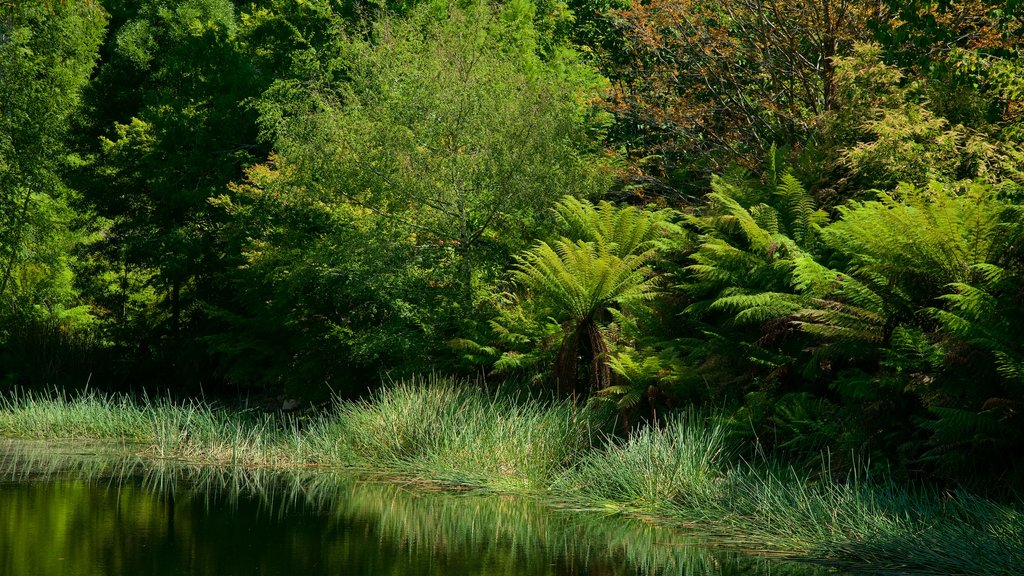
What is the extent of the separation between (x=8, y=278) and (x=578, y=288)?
64.3 ft

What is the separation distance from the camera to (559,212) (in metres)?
16.5

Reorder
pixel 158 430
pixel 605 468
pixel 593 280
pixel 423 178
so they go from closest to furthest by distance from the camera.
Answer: pixel 605 468 → pixel 593 280 → pixel 158 430 → pixel 423 178

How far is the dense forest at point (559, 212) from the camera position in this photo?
9.66 meters

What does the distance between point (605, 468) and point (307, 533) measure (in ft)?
9.57

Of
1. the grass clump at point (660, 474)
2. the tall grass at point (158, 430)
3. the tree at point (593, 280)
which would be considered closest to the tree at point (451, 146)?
the tree at point (593, 280)

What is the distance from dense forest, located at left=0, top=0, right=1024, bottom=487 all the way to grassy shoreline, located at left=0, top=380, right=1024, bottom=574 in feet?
1.66

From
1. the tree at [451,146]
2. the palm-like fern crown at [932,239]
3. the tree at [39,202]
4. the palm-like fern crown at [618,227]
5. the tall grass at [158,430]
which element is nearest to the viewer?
the palm-like fern crown at [932,239]

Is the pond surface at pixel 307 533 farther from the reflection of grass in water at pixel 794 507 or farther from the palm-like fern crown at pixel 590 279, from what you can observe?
the palm-like fern crown at pixel 590 279

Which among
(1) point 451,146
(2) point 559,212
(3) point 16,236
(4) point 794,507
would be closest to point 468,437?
(4) point 794,507

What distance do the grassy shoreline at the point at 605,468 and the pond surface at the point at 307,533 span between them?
455mm

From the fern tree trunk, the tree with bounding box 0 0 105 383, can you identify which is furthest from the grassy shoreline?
the tree with bounding box 0 0 105 383

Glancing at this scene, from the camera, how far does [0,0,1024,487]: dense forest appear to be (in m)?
9.66

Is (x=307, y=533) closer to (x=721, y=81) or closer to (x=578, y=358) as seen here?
(x=578, y=358)

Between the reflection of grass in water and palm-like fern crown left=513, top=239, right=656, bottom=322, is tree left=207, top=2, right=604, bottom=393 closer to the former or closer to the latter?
palm-like fern crown left=513, top=239, right=656, bottom=322
